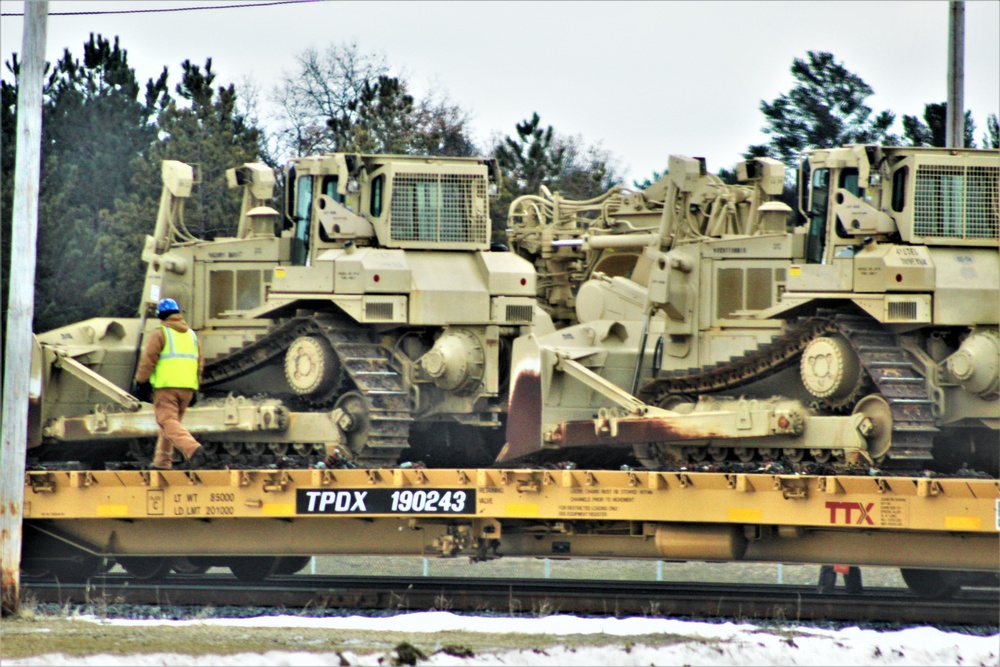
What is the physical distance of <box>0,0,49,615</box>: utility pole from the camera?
41.9 feet

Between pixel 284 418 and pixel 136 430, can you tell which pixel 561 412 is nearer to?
pixel 284 418

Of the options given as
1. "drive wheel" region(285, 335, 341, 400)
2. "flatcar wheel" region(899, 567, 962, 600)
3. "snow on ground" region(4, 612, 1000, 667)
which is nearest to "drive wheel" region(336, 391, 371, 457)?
"drive wheel" region(285, 335, 341, 400)

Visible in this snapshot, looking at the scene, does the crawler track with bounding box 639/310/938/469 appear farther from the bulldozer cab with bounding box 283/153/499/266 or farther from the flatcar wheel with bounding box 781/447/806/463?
the bulldozer cab with bounding box 283/153/499/266

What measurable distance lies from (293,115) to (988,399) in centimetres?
3003

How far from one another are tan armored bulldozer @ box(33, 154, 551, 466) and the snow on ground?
4.95 m

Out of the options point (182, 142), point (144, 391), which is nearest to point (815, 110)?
point (182, 142)

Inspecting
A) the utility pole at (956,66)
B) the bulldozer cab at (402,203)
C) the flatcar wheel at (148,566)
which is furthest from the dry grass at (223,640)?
the utility pole at (956,66)

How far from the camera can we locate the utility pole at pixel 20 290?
503 inches

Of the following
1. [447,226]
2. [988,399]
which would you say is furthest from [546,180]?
[988,399]

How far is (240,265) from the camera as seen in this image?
19547 mm

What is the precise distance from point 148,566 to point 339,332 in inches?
115

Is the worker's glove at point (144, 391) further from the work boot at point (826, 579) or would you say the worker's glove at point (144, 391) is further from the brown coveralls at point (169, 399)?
the work boot at point (826, 579)

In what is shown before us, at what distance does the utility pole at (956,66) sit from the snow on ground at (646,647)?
10.0 meters

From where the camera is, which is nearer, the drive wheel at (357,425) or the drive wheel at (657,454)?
the drive wheel at (357,425)
